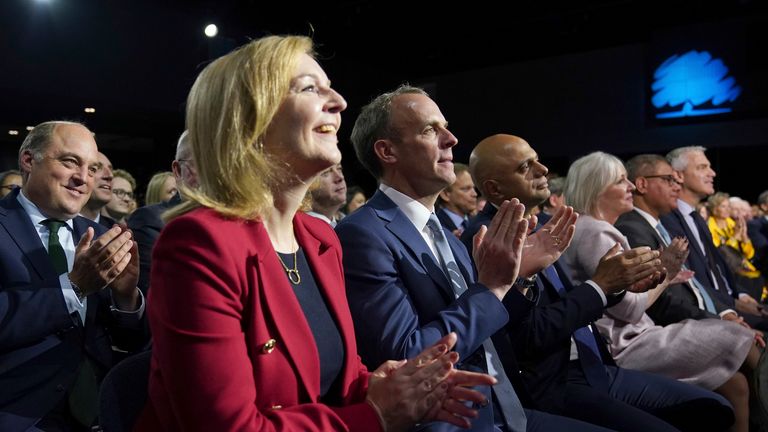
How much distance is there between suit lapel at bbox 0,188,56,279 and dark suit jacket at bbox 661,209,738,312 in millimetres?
3366

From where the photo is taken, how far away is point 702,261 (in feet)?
13.5

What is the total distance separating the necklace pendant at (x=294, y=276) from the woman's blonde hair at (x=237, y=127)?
15cm

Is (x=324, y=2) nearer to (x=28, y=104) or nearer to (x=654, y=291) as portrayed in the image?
(x=28, y=104)

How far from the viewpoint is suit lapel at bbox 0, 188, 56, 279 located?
2.18 metres

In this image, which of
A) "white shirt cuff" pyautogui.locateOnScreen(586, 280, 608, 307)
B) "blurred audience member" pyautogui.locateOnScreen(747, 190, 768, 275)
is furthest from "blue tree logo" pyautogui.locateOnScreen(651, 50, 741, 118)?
"white shirt cuff" pyautogui.locateOnScreen(586, 280, 608, 307)

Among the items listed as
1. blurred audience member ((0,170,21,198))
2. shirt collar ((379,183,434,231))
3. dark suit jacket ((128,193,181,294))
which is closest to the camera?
shirt collar ((379,183,434,231))

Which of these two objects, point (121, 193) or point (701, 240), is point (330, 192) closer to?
point (121, 193)

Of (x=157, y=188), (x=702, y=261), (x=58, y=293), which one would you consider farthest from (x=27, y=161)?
(x=702, y=261)

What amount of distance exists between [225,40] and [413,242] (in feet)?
19.7

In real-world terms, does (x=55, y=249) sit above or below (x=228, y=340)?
below

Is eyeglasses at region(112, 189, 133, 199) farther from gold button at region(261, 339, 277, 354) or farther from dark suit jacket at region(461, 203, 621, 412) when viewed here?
gold button at region(261, 339, 277, 354)

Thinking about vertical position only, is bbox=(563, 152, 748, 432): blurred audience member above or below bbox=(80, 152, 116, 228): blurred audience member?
below

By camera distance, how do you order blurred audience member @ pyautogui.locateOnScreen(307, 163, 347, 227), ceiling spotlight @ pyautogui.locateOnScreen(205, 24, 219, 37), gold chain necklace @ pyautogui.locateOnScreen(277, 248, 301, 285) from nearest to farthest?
gold chain necklace @ pyautogui.locateOnScreen(277, 248, 301, 285), blurred audience member @ pyautogui.locateOnScreen(307, 163, 347, 227), ceiling spotlight @ pyautogui.locateOnScreen(205, 24, 219, 37)

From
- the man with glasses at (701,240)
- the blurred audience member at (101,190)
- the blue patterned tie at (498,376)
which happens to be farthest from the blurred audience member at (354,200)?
the blue patterned tie at (498,376)
